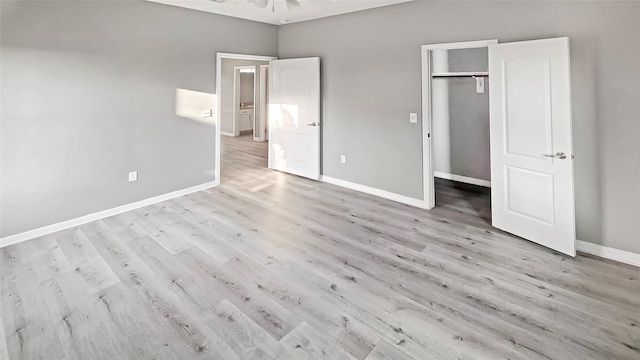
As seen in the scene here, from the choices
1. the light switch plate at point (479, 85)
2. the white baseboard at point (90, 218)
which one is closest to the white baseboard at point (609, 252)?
the light switch plate at point (479, 85)

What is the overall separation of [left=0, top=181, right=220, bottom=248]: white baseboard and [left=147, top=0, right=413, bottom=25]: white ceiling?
2526 mm

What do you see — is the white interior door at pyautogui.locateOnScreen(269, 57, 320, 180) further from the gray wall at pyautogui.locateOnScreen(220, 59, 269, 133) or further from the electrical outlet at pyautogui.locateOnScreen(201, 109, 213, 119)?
the gray wall at pyautogui.locateOnScreen(220, 59, 269, 133)

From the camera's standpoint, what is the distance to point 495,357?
1.79 metres

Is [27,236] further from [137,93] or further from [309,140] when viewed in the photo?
[309,140]

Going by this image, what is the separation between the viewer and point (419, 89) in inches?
161

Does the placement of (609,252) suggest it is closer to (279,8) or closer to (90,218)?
(279,8)

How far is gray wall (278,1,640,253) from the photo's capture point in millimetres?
2748

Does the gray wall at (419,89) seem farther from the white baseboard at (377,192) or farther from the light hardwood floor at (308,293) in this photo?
the light hardwood floor at (308,293)

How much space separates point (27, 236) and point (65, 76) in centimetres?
172

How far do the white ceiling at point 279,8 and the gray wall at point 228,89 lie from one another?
4.85m

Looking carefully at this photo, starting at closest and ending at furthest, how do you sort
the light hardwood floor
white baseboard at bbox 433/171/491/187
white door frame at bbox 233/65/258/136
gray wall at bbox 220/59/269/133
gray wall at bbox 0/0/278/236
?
the light hardwood floor
gray wall at bbox 0/0/278/236
white baseboard at bbox 433/171/491/187
gray wall at bbox 220/59/269/133
white door frame at bbox 233/65/258/136

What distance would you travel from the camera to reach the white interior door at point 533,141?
9.30ft

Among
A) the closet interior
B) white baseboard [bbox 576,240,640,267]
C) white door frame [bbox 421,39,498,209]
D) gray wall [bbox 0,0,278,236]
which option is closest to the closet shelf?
the closet interior

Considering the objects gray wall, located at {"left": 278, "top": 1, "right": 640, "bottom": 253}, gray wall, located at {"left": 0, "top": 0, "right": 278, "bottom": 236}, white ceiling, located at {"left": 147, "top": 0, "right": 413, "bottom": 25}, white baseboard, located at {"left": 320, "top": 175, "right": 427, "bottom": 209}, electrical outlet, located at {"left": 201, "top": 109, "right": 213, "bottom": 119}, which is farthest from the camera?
electrical outlet, located at {"left": 201, "top": 109, "right": 213, "bottom": 119}
